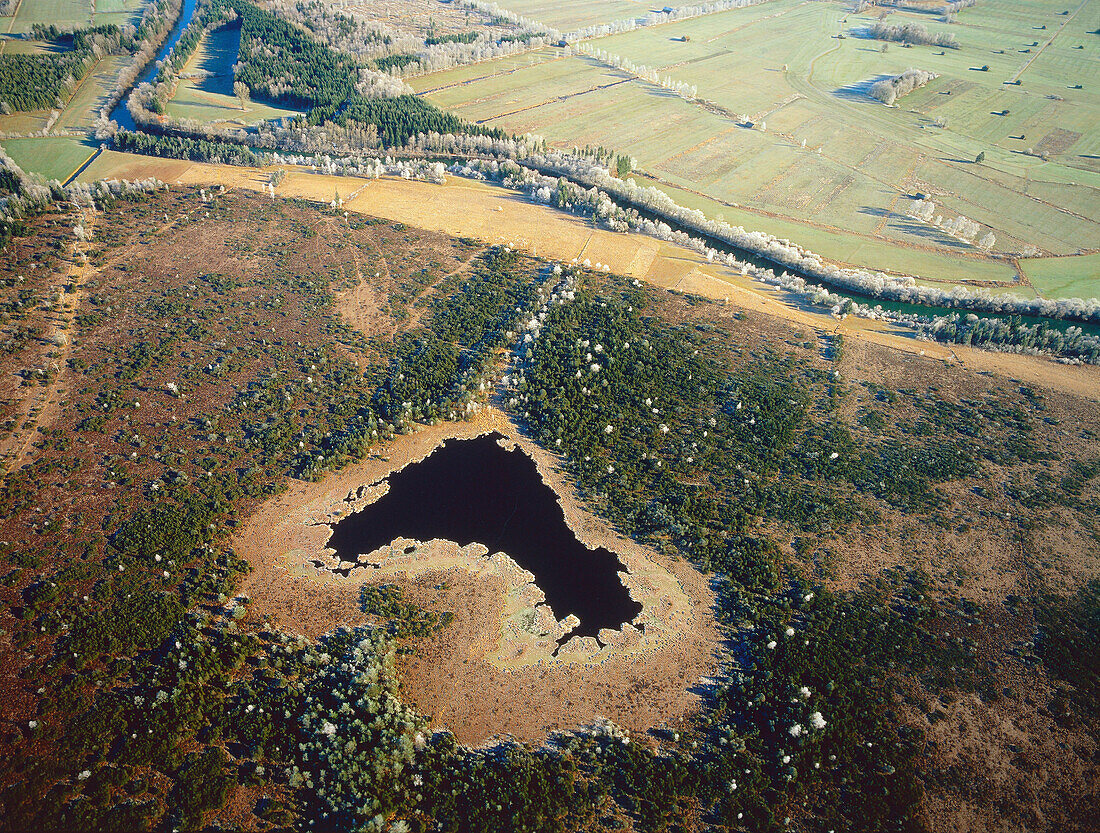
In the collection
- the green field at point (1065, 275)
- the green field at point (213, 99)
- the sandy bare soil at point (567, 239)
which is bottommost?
the sandy bare soil at point (567, 239)

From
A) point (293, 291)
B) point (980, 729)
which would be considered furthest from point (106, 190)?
point (980, 729)

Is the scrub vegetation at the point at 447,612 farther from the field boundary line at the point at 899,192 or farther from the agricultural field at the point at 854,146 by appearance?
the field boundary line at the point at 899,192

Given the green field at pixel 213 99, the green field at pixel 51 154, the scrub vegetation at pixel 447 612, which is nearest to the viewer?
the scrub vegetation at pixel 447 612

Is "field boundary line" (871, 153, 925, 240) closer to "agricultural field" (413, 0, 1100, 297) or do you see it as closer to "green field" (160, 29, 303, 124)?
"agricultural field" (413, 0, 1100, 297)

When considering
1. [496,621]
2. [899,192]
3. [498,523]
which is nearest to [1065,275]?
[899,192]

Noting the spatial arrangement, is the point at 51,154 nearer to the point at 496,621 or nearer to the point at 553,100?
the point at 553,100

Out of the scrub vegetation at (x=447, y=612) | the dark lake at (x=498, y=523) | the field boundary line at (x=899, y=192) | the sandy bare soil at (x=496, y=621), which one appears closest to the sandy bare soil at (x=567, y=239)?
the scrub vegetation at (x=447, y=612)

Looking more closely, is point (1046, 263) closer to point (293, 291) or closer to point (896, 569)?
point (896, 569)

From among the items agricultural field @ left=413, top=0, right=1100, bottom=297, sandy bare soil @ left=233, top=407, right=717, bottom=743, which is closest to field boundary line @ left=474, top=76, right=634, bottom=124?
agricultural field @ left=413, top=0, right=1100, bottom=297
